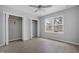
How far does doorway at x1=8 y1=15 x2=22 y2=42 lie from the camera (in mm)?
4950

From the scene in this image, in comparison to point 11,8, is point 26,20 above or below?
below

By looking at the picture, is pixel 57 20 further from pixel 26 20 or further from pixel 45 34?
pixel 26 20

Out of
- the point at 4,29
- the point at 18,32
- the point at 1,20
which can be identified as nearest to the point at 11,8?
the point at 1,20

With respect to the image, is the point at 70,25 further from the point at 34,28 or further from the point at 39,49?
the point at 34,28

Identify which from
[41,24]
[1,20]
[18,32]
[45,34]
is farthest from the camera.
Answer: [41,24]

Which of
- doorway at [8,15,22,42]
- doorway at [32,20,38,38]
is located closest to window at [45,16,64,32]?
doorway at [32,20,38,38]

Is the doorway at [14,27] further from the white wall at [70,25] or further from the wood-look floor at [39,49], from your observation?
the white wall at [70,25]

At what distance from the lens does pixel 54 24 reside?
5336 mm

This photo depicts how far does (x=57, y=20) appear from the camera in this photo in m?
5.09

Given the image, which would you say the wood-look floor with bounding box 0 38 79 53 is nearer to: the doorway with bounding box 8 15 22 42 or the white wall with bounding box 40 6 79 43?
the white wall with bounding box 40 6 79 43

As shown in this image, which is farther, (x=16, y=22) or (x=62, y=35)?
(x=16, y=22)

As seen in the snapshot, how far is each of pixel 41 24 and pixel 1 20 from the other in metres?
3.69

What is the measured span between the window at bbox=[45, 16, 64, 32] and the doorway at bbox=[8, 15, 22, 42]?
7.55 ft

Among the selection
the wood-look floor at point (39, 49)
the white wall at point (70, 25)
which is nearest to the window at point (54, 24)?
the white wall at point (70, 25)
